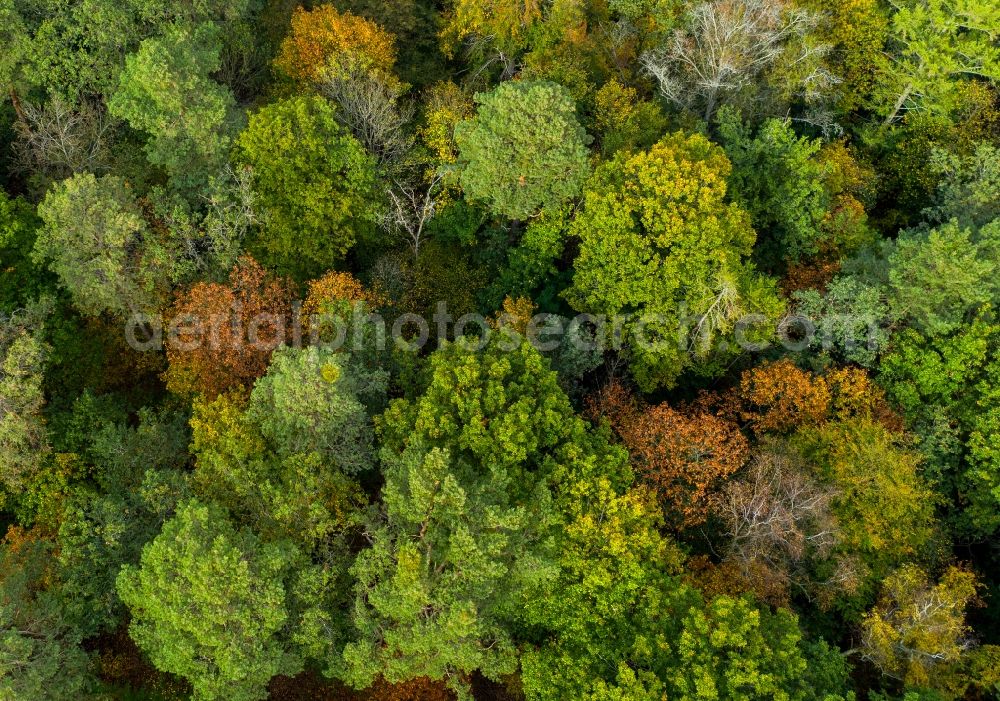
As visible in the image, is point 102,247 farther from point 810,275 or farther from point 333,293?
point 810,275

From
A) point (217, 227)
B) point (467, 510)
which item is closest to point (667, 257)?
point (467, 510)

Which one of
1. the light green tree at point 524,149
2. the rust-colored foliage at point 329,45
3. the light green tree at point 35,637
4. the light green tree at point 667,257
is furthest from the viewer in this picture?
the rust-colored foliage at point 329,45

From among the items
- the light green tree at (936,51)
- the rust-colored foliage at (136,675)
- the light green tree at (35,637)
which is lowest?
the rust-colored foliage at (136,675)

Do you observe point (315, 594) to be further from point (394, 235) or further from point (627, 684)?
point (394, 235)

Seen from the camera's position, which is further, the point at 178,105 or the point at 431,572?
the point at 178,105

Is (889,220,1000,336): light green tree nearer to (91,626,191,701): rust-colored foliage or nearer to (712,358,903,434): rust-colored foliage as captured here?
(712,358,903,434): rust-colored foliage

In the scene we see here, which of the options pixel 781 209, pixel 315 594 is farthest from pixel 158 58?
pixel 781 209

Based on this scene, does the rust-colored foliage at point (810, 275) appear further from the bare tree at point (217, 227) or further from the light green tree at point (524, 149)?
the bare tree at point (217, 227)

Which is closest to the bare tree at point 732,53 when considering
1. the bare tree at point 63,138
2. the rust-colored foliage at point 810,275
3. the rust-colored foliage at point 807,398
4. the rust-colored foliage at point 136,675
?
the rust-colored foliage at point 810,275
